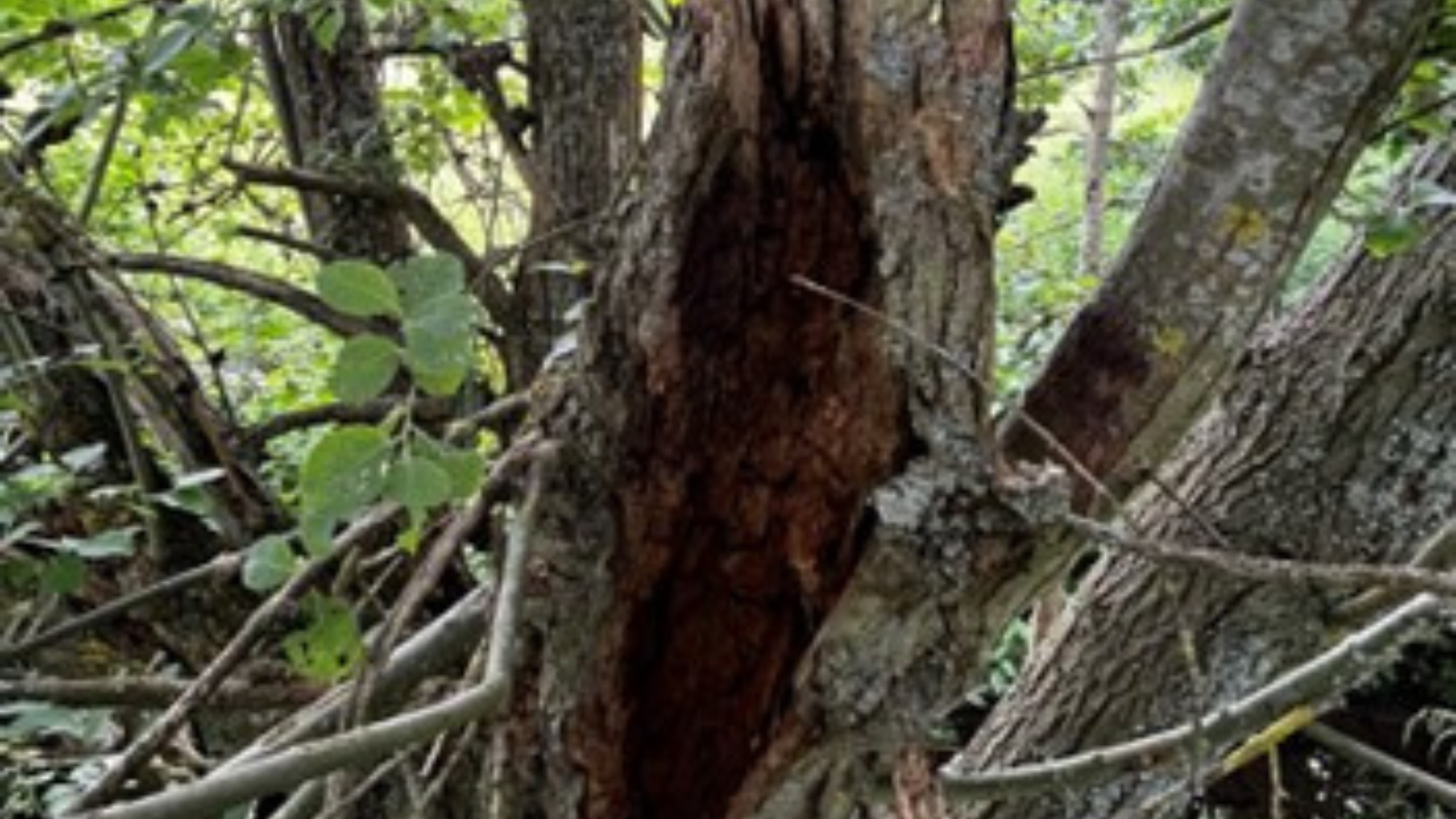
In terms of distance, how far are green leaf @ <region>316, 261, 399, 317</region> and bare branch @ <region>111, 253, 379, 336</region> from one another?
80 centimetres

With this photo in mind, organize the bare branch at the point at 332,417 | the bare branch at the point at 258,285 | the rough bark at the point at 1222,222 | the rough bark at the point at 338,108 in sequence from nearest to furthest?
the rough bark at the point at 1222,222
the bare branch at the point at 332,417
the bare branch at the point at 258,285
the rough bark at the point at 338,108

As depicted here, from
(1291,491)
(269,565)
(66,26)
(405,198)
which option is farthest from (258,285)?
(1291,491)

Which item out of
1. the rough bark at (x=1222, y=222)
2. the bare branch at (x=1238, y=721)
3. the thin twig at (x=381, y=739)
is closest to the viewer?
the thin twig at (x=381, y=739)

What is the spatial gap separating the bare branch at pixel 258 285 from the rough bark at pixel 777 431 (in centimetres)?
68

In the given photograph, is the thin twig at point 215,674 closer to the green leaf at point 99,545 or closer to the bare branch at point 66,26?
the green leaf at point 99,545

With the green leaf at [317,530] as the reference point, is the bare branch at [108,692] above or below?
below

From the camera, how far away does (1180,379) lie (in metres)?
0.75

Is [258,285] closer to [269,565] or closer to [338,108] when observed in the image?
[338,108]

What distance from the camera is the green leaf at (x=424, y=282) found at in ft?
1.73

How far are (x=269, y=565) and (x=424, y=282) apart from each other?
0.57ft

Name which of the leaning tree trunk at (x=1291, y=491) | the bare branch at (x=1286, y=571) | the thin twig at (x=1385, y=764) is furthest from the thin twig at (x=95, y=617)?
the thin twig at (x=1385, y=764)

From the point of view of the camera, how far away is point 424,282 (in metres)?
0.53

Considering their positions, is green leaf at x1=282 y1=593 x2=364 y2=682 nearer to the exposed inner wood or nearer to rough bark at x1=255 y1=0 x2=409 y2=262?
the exposed inner wood

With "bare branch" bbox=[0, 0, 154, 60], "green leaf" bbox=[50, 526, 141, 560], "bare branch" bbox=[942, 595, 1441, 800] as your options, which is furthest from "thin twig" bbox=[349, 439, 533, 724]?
"bare branch" bbox=[0, 0, 154, 60]
